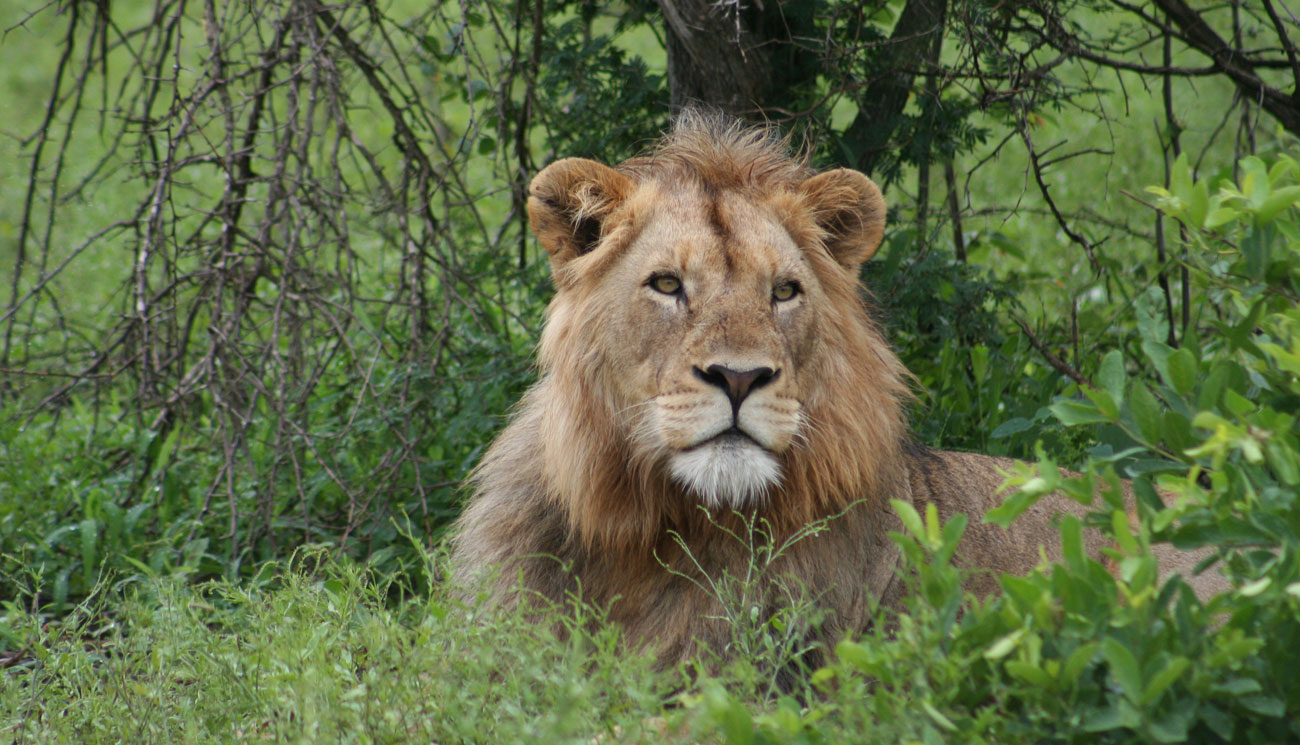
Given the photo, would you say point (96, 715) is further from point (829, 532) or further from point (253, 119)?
point (253, 119)

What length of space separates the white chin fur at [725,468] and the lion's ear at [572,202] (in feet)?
2.59

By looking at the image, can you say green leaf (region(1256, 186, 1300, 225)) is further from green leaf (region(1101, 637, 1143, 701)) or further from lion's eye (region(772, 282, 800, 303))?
lion's eye (region(772, 282, 800, 303))

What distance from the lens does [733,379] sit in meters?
2.85

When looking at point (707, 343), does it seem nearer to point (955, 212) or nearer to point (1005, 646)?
point (1005, 646)

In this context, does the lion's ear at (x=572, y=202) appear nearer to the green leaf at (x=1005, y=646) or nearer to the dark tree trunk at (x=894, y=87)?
the dark tree trunk at (x=894, y=87)

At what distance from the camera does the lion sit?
294cm

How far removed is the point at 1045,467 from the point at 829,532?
1254mm

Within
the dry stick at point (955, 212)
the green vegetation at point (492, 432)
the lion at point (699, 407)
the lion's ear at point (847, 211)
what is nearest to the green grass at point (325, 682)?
the green vegetation at point (492, 432)

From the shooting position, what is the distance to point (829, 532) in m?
3.29

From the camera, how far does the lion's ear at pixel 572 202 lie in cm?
329

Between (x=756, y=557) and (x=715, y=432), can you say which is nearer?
(x=715, y=432)

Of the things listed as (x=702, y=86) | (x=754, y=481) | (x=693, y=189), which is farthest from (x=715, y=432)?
(x=702, y=86)

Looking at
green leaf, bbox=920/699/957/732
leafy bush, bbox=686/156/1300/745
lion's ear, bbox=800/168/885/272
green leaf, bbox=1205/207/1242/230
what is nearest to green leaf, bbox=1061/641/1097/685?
leafy bush, bbox=686/156/1300/745

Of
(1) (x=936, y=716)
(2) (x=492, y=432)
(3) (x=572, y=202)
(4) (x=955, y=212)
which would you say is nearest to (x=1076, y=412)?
(1) (x=936, y=716)
